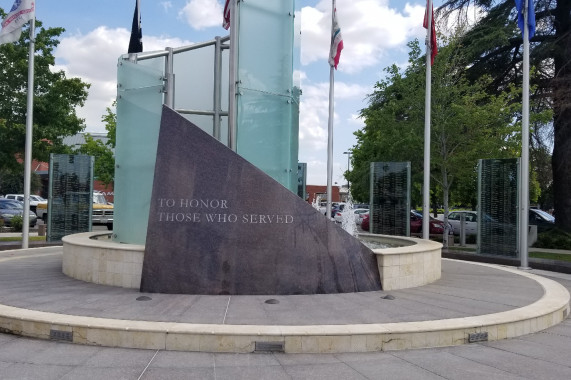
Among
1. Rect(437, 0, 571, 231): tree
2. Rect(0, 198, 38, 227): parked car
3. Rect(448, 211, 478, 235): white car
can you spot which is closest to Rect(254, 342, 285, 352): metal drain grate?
Rect(437, 0, 571, 231): tree

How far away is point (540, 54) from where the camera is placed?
21797mm

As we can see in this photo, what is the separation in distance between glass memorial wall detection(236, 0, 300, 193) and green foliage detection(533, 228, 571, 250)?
15276mm

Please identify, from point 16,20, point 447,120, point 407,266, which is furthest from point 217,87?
point 447,120

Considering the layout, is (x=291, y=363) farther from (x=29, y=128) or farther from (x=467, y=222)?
(x=467, y=222)

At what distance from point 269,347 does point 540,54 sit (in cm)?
2098

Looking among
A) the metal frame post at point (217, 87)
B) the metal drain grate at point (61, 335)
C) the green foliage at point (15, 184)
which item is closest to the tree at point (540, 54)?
the metal frame post at point (217, 87)

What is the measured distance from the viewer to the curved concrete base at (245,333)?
5578 millimetres

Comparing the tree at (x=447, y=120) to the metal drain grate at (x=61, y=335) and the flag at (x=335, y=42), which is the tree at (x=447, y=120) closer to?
the flag at (x=335, y=42)

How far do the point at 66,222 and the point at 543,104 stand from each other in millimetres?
19884

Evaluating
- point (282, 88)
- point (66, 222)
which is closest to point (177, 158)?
point (282, 88)

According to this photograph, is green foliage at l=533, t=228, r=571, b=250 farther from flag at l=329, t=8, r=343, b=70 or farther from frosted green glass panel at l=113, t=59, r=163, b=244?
frosted green glass panel at l=113, t=59, r=163, b=244

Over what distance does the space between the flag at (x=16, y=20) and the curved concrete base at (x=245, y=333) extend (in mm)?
10461

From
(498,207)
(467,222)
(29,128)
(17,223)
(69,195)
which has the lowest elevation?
(17,223)

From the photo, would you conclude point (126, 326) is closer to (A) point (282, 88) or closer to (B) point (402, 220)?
(A) point (282, 88)
